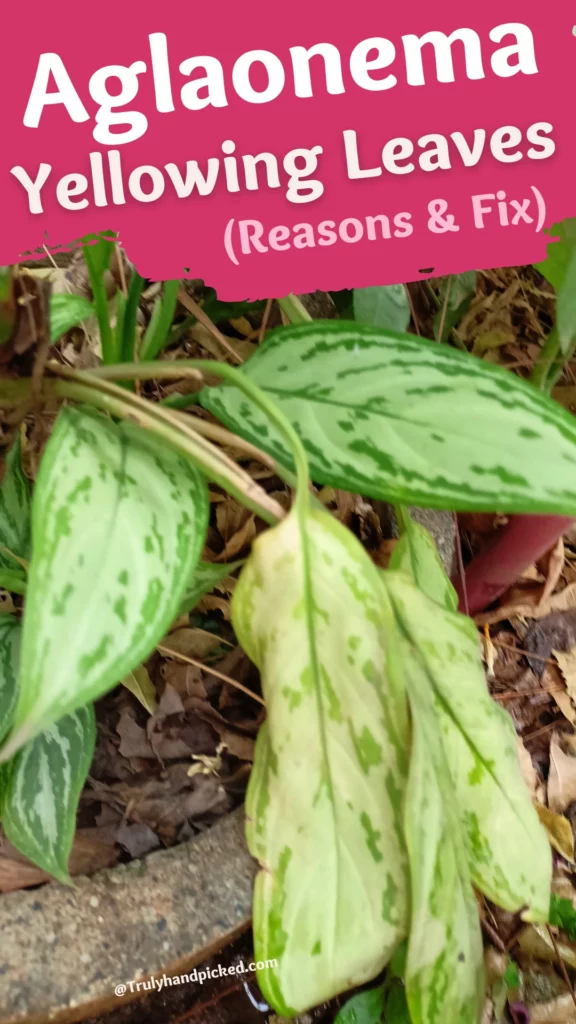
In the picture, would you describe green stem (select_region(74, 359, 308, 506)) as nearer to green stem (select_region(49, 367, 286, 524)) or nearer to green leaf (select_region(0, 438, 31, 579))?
green stem (select_region(49, 367, 286, 524))

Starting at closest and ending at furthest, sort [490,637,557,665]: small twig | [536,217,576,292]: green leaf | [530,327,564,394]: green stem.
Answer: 1. [536,217,576,292]: green leaf
2. [530,327,564,394]: green stem
3. [490,637,557,665]: small twig

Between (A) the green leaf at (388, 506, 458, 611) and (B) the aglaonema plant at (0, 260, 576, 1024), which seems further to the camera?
(A) the green leaf at (388, 506, 458, 611)

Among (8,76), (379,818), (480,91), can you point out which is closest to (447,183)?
(480,91)

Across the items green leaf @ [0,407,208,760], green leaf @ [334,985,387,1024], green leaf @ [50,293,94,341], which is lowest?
green leaf @ [334,985,387,1024]

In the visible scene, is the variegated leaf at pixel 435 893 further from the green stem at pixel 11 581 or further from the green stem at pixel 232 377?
the green stem at pixel 11 581

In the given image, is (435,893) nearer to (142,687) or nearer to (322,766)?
(322,766)

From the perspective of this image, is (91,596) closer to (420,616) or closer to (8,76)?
(420,616)

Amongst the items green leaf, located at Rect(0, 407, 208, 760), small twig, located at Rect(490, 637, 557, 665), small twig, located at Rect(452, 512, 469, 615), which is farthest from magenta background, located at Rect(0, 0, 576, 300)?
small twig, located at Rect(490, 637, 557, 665)
